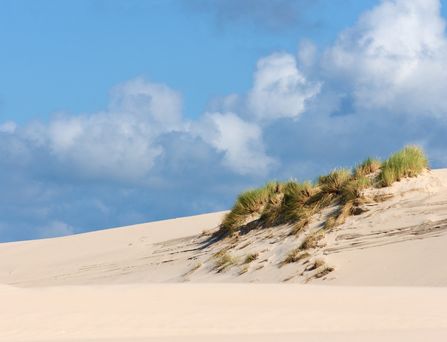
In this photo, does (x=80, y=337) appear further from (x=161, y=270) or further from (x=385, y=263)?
(x=161, y=270)

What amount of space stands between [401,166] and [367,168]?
2.58ft

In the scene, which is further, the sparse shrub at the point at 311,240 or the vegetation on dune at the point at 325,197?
the vegetation on dune at the point at 325,197

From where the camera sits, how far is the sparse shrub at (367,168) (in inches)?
613

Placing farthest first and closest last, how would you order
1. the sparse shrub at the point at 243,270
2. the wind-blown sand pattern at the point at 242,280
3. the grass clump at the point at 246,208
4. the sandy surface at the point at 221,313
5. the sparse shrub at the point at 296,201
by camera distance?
the grass clump at the point at 246,208, the sparse shrub at the point at 296,201, the sparse shrub at the point at 243,270, the wind-blown sand pattern at the point at 242,280, the sandy surface at the point at 221,313

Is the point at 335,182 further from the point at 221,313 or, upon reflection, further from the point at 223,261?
the point at 221,313

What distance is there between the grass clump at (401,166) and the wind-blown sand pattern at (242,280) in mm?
158

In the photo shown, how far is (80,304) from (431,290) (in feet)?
12.8

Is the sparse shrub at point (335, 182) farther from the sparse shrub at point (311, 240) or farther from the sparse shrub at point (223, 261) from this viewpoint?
the sparse shrub at point (223, 261)

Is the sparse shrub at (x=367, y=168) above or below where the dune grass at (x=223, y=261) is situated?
above

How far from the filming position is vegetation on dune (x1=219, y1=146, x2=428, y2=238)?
14805 millimetres

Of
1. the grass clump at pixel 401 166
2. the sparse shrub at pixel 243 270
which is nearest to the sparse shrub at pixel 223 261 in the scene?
the sparse shrub at pixel 243 270

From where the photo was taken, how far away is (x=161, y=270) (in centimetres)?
1608

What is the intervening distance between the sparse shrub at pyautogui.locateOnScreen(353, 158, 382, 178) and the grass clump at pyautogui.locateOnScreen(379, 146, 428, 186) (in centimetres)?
23

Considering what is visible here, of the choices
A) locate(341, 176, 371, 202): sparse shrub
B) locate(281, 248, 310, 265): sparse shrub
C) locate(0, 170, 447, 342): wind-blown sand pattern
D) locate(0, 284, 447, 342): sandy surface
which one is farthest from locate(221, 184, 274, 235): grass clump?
locate(0, 284, 447, 342): sandy surface
